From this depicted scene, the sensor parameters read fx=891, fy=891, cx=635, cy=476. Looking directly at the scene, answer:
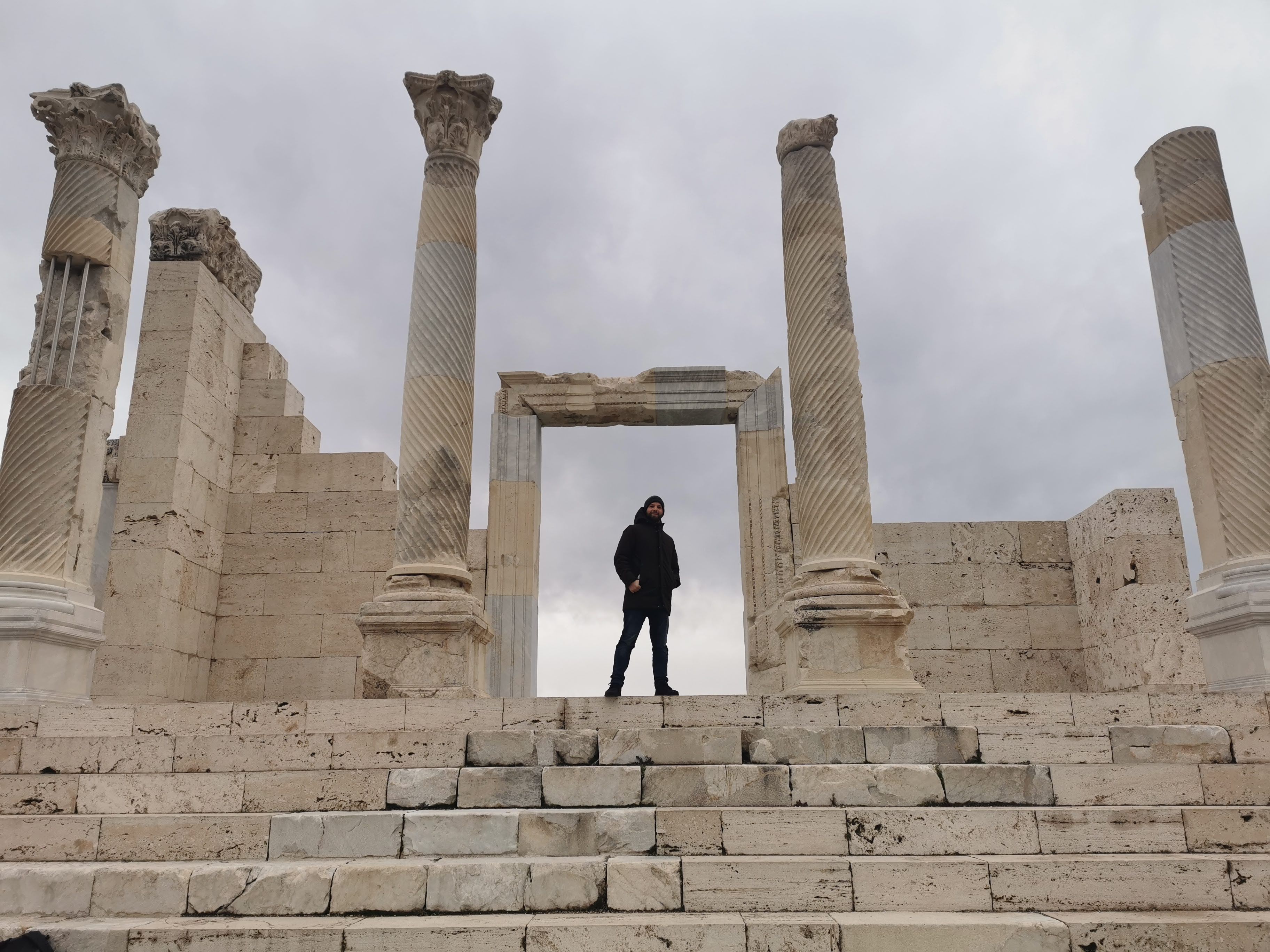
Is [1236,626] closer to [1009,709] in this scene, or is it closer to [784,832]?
[1009,709]

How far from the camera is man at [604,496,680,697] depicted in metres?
8.80

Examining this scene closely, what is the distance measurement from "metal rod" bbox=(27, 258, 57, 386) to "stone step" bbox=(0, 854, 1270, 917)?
655cm

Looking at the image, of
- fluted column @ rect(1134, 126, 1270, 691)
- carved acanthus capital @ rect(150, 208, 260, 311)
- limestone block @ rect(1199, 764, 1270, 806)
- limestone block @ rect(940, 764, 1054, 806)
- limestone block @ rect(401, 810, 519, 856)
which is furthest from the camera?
carved acanthus capital @ rect(150, 208, 260, 311)

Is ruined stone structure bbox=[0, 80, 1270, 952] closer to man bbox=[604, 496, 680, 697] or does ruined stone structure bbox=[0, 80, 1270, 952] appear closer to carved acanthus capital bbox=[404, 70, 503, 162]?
carved acanthus capital bbox=[404, 70, 503, 162]

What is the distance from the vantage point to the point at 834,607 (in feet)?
30.9

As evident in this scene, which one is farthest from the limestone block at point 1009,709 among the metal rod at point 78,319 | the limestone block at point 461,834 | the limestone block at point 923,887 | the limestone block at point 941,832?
the metal rod at point 78,319

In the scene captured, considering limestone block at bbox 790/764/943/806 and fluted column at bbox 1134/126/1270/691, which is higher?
fluted column at bbox 1134/126/1270/691

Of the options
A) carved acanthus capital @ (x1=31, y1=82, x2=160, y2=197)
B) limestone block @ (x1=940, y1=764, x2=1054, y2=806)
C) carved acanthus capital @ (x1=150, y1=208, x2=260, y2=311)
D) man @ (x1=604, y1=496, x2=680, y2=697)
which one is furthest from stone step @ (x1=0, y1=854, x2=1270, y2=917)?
carved acanthus capital @ (x1=150, y1=208, x2=260, y2=311)

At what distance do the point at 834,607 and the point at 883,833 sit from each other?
363 cm

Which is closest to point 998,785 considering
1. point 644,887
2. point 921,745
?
point 921,745

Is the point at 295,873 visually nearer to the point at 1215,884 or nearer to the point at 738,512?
the point at 1215,884

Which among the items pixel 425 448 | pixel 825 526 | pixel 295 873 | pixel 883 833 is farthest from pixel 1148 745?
pixel 425 448

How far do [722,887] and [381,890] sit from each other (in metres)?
2.07

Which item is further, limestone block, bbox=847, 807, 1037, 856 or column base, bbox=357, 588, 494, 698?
column base, bbox=357, 588, 494, 698
